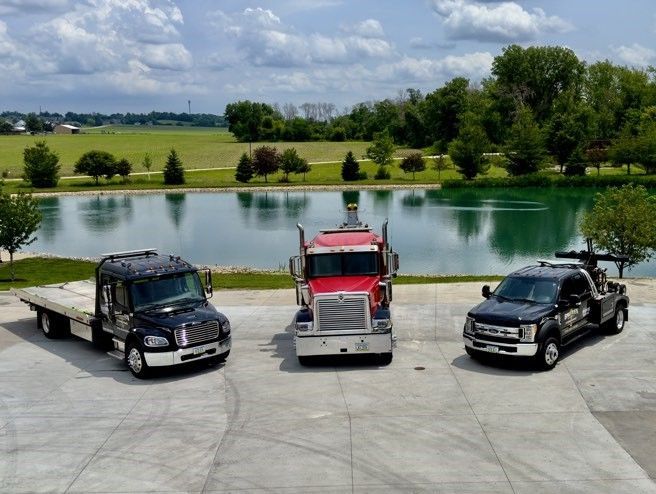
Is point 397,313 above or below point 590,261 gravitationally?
below

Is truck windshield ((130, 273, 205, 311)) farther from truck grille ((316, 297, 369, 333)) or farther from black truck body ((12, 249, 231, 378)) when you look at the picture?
truck grille ((316, 297, 369, 333))

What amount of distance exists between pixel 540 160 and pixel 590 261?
268 feet

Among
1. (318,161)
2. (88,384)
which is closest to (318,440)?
(88,384)

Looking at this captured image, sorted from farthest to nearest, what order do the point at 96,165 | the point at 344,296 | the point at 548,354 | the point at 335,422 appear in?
the point at 96,165 < the point at 344,296 < the point at 548,354 < the point at 335,422

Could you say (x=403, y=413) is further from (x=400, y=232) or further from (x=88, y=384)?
(x=400, y=232)

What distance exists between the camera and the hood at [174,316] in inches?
607

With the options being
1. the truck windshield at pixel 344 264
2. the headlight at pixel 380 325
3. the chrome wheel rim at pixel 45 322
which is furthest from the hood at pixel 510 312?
the chrome wheel rim at pixel 45 322

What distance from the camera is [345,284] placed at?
54.5ft

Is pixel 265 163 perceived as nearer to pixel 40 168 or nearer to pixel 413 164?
pixel 413 164

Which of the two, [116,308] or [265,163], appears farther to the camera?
[265,163]

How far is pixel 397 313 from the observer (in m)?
21.5

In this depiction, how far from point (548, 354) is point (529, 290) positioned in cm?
175

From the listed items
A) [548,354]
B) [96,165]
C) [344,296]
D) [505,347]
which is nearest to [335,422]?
[344,296]

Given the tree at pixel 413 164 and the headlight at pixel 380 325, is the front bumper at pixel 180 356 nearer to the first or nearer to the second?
the headlight at pixel 380 325
